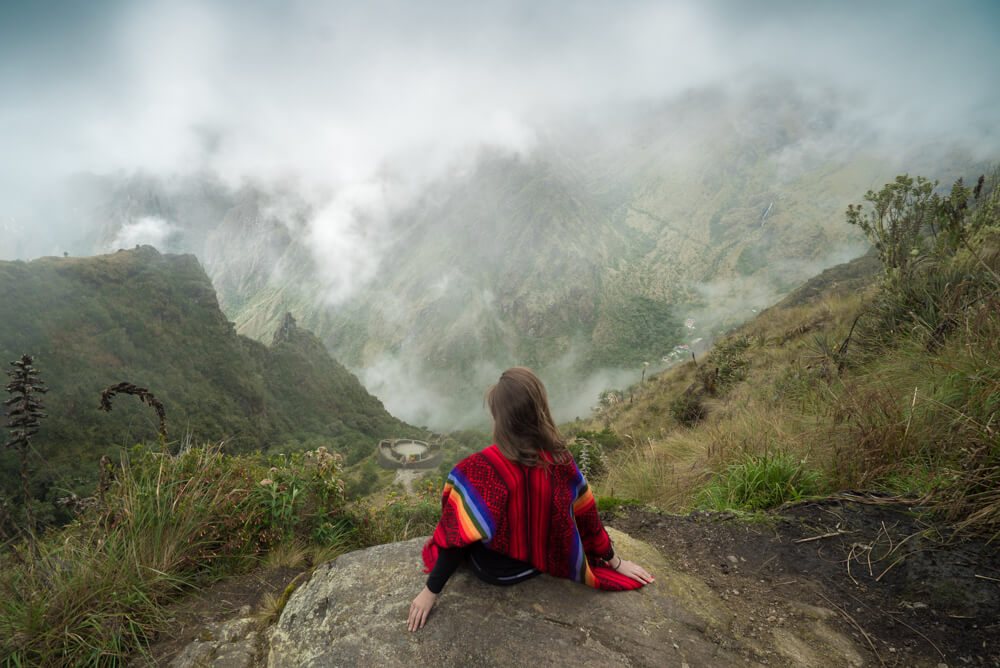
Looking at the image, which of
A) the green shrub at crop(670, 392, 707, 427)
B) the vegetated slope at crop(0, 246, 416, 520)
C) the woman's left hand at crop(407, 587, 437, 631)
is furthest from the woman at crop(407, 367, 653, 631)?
the vegetated slope at crop(0, 246, 416, 520)

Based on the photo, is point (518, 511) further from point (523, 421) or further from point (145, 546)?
point (145, 546)

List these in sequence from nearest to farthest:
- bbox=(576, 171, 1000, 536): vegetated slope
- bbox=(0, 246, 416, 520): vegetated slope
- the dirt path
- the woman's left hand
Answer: the dirt path
the woman's left hand
bbox=(576, 171, 1000, 536): vegetated slope
bbox=(0, 246, 416, 520): vegetated slope

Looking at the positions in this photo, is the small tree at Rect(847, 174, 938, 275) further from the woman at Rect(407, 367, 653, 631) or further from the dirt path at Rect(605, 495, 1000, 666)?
the woman at Rect(407, 367, 653, 631)

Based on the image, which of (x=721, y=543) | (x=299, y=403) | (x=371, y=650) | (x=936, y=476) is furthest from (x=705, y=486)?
(x=299, y=403)

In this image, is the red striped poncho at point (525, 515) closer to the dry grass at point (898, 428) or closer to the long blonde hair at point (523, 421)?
the long blonde hair at point (523, 421)

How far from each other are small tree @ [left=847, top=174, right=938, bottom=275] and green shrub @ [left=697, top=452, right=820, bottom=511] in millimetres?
6257

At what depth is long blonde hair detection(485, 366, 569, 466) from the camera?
224 centimetres

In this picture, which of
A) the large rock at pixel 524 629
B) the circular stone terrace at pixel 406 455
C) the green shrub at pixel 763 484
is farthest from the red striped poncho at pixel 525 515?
the circular stone terrace at pixel 406 455

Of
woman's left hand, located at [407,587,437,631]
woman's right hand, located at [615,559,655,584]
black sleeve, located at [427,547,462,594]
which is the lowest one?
woman's right hand, located at [615,559,655,584]

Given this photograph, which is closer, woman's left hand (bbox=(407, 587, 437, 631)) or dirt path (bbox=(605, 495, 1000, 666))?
dirt path (bbox=(605, 495, 1000, 666))

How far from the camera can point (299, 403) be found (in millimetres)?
112000

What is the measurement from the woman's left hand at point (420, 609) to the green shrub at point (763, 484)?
107 inches

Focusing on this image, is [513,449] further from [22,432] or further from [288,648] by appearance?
[22,432]

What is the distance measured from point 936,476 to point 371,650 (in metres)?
3.73
